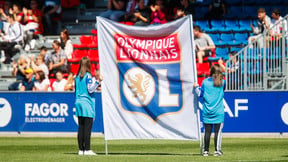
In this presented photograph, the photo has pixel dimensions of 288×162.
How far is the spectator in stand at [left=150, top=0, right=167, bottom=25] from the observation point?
2770 cm

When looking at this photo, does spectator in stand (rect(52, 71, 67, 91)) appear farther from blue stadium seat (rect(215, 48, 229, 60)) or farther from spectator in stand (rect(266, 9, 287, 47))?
spectator in stand (rect(266, 9, 287, 47))

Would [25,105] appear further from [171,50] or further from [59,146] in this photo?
[171,50]

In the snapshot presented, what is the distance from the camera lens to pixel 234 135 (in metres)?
22.4

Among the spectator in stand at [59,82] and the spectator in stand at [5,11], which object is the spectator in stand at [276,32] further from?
the spectator in stand at [5,11]

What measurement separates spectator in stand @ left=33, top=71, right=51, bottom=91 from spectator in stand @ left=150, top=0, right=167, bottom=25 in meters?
4.48

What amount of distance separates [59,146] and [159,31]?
197 inches

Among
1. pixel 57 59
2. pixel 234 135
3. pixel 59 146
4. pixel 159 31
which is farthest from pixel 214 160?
pixel 57 59

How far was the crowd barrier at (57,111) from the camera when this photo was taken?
2230cm

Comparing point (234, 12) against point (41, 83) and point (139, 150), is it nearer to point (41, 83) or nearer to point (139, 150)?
point (41, 83)

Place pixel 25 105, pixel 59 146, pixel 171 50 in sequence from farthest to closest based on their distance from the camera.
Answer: pixel 25 105 < pixel 59 146 < pixel 171 50

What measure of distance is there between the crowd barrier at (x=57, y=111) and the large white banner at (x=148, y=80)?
7055 mm

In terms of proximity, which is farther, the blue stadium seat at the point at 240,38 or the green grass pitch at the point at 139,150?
the blue stadium seat at the point at 240,38

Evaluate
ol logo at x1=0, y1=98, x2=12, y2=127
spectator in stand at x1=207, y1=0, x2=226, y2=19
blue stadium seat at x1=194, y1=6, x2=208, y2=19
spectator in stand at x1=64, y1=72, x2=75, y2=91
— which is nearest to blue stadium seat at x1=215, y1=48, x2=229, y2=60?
spectator in stand at x1=207, y1=0, x2=226, y2=19

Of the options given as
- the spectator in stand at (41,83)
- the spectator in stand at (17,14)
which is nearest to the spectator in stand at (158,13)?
the spectator in stand at (41,83)
